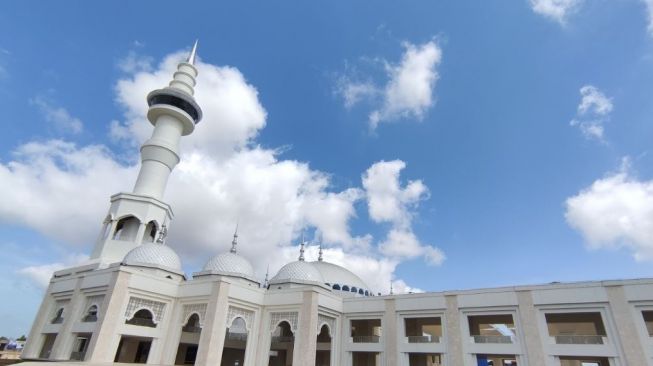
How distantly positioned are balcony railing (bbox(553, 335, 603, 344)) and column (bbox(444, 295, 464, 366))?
212 inches

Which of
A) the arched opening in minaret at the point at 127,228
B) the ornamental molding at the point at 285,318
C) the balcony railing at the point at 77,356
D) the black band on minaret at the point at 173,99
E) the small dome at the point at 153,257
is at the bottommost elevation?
the balcony railing at the point at 77,356

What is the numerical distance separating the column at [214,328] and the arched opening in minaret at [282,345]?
6.45m

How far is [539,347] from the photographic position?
21.6m

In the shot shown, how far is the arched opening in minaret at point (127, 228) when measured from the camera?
3219 centimetres

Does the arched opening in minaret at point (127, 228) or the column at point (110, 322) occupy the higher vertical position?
the arched opening in minaret at point (127, 228)

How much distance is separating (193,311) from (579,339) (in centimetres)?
2319

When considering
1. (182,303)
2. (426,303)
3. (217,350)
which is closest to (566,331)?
(426,303)

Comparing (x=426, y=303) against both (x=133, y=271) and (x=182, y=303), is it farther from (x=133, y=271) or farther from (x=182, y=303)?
(x=133, y=271)

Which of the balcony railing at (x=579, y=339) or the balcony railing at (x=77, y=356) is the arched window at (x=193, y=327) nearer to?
the balcony railing at (x=77, y=356)

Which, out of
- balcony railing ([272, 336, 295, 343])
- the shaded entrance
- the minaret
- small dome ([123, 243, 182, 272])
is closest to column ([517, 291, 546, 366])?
balcony railing ([272, 336, 295, 343])

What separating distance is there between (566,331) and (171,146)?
36.9m

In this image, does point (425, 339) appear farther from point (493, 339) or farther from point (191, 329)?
point (191, 329)

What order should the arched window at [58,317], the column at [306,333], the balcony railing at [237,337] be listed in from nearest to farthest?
the column at [306,333]
the arched window at [58,317]
the balcony railing at [237,337]

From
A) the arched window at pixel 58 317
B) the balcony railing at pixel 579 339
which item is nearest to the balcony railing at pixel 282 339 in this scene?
the arched window at pixel 58 317
